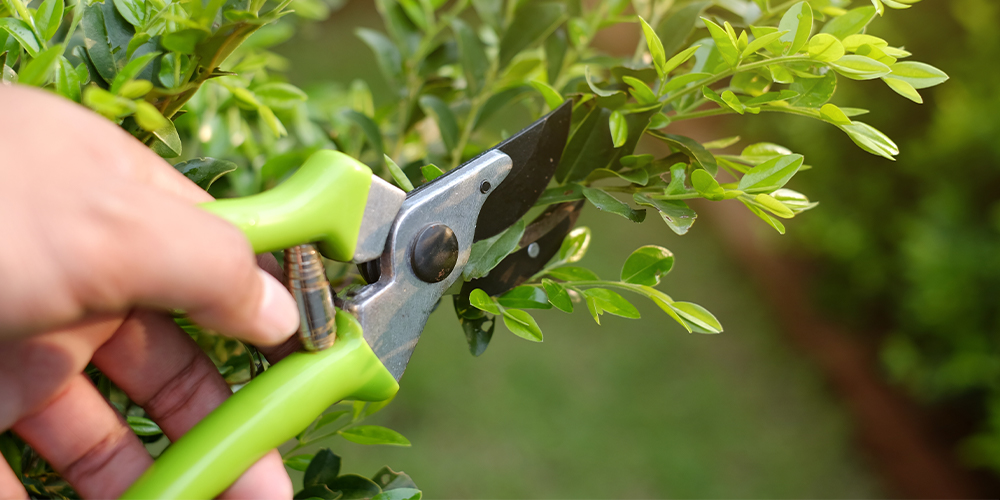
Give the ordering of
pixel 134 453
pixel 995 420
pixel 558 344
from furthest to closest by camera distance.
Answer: pixel 558 344, pixel 995 420, pixel 134 453

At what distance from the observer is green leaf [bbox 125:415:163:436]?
0.59 meters

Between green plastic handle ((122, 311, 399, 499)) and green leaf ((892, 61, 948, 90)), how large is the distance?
476 mm

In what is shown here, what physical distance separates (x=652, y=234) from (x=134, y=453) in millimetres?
1946

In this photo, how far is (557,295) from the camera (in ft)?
1.66

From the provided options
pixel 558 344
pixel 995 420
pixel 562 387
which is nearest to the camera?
pixel 995 420

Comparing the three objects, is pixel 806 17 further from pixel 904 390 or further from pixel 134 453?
pixel 904 390

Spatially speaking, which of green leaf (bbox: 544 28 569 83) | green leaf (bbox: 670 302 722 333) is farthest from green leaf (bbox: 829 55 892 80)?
green leaf (bbox: 544 28 569 83)

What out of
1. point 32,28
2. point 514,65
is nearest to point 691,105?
point 514,65

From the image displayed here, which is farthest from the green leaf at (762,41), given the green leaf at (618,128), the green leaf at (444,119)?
the green leaf at (444,119)

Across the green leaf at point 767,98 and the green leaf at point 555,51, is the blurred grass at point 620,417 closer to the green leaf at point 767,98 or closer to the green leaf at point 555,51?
the green leaf at point 555,51

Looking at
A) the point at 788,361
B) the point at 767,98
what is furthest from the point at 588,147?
the point at 788,361

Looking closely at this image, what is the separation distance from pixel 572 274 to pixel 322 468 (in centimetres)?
30

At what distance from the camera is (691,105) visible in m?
0.57

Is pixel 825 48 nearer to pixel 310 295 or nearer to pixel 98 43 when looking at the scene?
pixel 310 295
